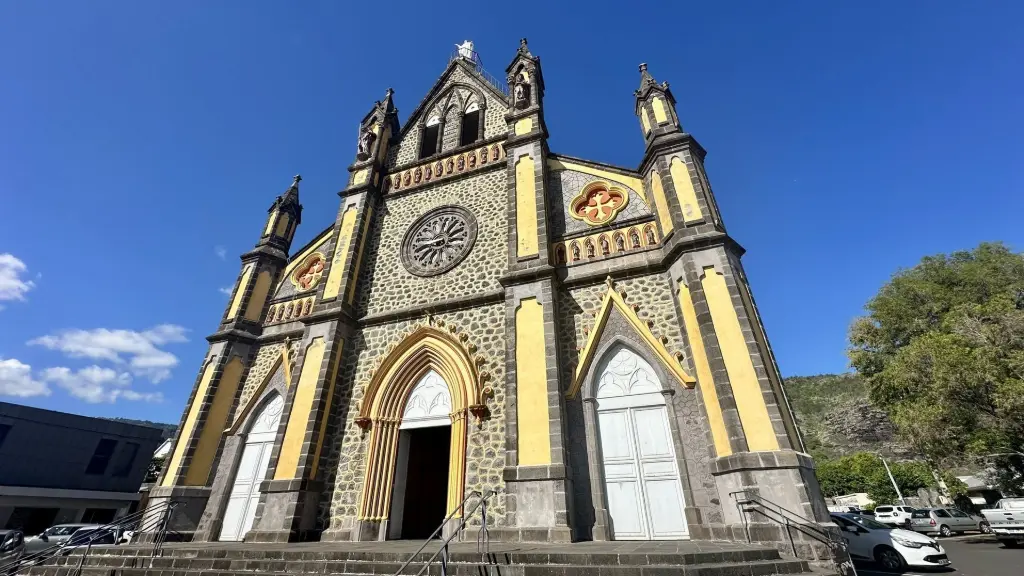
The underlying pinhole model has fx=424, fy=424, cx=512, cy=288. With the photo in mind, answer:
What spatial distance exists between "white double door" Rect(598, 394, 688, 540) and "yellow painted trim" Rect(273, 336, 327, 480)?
7.06 metres

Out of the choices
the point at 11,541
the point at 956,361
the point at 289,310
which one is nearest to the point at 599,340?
the point at 289,310

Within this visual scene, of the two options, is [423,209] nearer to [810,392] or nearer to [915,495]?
[915,495]

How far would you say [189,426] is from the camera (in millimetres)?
11805

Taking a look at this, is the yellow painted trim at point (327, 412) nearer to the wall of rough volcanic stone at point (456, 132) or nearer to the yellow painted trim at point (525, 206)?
the yellow painted trim at point (525, 206)

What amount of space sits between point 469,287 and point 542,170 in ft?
12.8

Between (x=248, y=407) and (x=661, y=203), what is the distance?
12.5 m

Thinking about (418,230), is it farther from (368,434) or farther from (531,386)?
(531,386)

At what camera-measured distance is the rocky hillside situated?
47531 millimetres

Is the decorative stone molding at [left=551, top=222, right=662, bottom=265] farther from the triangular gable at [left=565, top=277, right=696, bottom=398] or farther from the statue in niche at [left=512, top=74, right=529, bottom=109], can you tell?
the statue in niche at [left=512, top=74, right=529, bottom=109]

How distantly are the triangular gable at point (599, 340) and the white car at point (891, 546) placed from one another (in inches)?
175

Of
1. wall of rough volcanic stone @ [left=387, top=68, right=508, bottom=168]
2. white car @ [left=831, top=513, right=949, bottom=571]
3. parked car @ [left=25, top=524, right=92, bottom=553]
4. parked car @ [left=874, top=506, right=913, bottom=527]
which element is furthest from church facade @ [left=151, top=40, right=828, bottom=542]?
parked car @ [left=874, top=506, right=913, bottom=527]

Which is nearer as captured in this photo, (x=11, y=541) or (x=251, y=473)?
(x=251, y=473)

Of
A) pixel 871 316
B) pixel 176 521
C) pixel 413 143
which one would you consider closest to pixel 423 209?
pixel 413 143

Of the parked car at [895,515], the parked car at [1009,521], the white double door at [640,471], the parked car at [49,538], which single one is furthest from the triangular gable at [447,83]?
the parked car at [895,515]
